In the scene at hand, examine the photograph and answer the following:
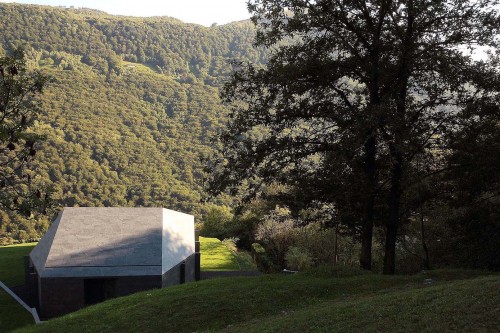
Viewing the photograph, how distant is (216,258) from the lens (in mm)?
34281

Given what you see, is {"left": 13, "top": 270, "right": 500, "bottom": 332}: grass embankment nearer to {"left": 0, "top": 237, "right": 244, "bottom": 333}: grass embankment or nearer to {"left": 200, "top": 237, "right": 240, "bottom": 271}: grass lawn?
{"left": 0, "top": 237, "right": 244, "bottom": 333}: grass embankment

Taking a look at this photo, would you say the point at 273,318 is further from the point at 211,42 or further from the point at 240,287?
the point at 211,42

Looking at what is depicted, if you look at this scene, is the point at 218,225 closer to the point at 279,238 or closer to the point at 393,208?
the point at 279,238

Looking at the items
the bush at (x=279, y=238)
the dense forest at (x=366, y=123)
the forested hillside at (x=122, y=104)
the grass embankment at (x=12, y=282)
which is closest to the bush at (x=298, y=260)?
the bush at (x=279, y=238)

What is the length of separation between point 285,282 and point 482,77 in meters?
9.44

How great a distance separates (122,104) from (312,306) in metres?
102

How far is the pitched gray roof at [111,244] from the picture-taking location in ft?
72.8

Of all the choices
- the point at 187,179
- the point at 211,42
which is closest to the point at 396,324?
the point at 187,179

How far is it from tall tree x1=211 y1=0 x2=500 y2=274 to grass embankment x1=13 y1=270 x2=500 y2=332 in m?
3.17

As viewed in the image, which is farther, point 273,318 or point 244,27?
point 244,27

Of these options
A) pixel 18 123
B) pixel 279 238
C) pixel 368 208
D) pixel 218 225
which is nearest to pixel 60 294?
pixel 18 123

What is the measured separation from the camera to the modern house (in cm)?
2197

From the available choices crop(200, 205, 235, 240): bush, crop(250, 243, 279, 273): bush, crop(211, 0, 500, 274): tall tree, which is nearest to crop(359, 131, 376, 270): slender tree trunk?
crop(211, 0, 500, 274): tall tree

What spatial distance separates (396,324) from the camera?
8172 millimetres
